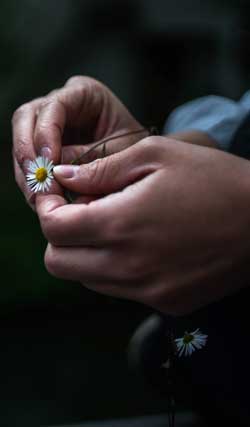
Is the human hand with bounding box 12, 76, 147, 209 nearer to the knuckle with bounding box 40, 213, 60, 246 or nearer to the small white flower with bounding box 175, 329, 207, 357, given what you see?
the knuckle with bounding box 40, 213, 60, 246

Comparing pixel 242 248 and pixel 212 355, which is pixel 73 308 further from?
pixel 242 248

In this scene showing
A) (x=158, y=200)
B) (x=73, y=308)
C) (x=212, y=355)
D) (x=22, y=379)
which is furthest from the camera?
(x=73, y=308)

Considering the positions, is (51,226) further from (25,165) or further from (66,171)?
(25,165)

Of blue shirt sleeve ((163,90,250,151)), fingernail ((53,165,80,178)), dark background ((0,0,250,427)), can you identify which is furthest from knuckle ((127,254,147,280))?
dark background ((0,0,250,427))

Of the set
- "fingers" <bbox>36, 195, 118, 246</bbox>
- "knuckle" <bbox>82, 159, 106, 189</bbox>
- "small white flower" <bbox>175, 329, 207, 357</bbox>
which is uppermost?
"knuckle" <bbox>82, 159, 106, 189</bbox>

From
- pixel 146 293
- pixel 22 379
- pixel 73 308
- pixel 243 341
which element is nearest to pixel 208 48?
pixel 73 308

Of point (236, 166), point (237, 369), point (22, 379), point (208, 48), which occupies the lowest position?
point (22, 379)
